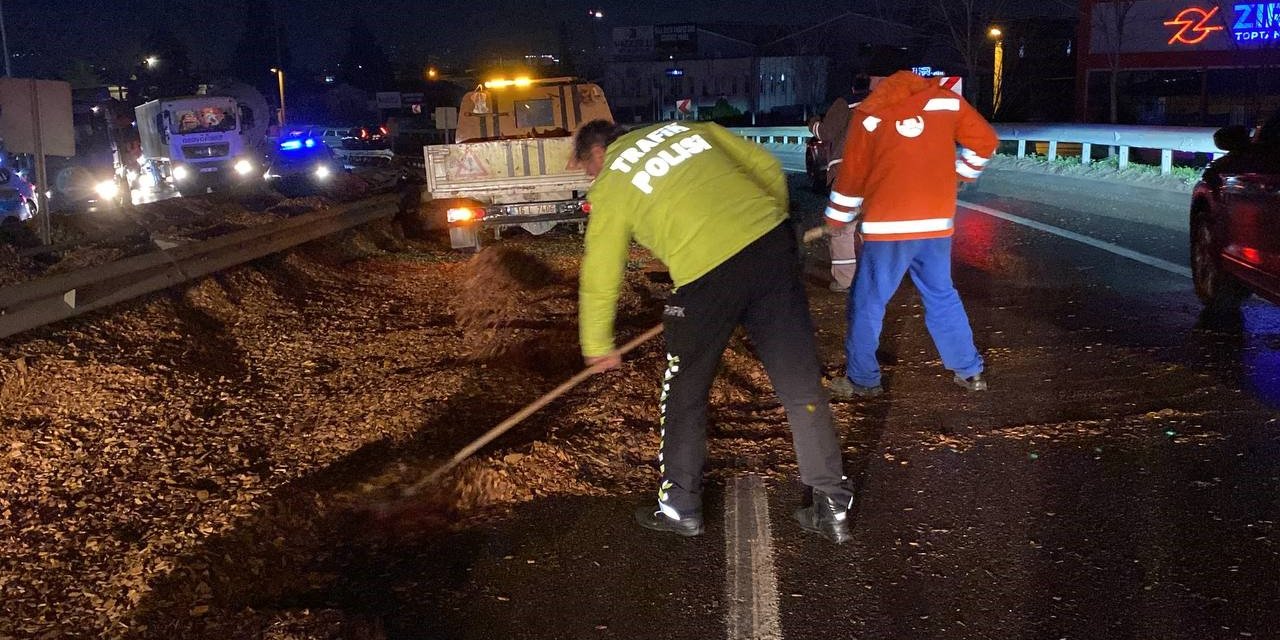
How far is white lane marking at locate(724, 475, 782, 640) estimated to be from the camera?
138 inches

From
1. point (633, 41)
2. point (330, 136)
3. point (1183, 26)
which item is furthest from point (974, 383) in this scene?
point (633, 41)

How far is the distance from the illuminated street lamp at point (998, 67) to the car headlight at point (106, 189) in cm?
3208

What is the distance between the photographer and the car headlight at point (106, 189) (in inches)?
894

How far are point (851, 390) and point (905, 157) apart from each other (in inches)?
51.1

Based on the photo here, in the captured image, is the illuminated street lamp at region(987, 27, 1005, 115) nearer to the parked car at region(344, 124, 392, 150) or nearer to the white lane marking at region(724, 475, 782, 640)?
the parked car at region(344, 124, 392, 150)

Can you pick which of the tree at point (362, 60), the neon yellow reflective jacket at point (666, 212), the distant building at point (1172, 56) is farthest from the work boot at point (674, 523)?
the tree at point (362, 60)

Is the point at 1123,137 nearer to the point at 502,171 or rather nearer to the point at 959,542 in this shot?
the point at 502,171

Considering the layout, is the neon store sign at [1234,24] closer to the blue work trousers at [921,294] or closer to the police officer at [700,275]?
the blue work trousers at [921,294]

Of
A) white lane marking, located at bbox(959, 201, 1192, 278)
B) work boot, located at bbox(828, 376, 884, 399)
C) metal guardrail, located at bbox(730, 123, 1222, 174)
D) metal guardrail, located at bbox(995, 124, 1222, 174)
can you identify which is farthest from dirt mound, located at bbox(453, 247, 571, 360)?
metal guardrail, located at bbox(995, 124, 1222, 174)

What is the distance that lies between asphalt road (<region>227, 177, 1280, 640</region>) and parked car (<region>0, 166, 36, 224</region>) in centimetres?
1402

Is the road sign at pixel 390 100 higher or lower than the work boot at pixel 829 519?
higher

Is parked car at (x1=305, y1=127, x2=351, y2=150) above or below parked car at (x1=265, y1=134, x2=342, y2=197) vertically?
above

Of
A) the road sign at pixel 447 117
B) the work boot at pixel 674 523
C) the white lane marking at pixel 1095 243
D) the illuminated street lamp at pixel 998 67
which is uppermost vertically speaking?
the illuminated street lamp at pixel 998 67

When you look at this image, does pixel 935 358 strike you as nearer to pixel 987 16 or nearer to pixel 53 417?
pixel 53 417
